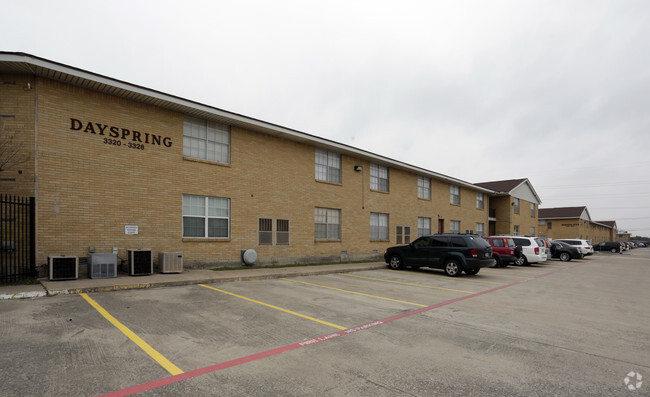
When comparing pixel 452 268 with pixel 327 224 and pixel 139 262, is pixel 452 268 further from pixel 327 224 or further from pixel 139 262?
pixel 139 262

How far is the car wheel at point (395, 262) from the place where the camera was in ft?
53.8

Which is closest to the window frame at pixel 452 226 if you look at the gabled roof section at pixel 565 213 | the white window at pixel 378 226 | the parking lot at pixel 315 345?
the white window at pixel 378 226

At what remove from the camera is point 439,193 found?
2833cm

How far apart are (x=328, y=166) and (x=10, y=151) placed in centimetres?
1297

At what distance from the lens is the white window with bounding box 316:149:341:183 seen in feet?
60.8

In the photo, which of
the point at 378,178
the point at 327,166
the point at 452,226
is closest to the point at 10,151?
the point at 327,166

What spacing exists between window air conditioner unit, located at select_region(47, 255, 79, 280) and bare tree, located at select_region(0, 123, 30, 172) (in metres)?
2.84

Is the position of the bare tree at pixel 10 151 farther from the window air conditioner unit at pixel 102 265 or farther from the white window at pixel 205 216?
the white window at pixel 205 216

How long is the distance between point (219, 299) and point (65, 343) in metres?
3.55

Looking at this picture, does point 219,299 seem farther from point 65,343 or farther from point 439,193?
point 439,193

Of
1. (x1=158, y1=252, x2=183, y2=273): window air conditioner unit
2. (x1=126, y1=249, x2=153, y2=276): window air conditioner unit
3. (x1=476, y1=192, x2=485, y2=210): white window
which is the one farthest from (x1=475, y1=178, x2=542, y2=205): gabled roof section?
(x1=126, y1=249, x2=153, y2=276): window air conditioner unit

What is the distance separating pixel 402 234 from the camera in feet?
79.1

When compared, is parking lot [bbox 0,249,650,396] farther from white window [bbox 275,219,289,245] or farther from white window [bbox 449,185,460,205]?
white window [bbox 449,185,460,205]

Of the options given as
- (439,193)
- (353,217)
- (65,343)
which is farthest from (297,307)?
(439,193)
